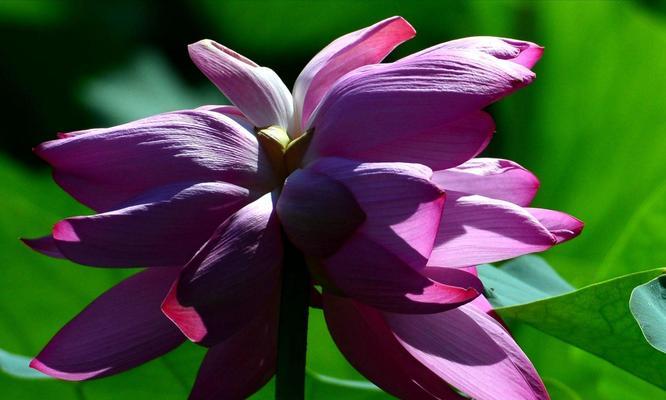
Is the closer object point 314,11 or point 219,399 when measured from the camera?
point 219,399

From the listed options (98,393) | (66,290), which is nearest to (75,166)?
(98,393)

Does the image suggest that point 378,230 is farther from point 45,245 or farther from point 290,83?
point 290,83

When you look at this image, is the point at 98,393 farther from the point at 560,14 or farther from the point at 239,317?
the point at 560,14

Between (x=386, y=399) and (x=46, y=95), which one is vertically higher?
(x=386, y=399)

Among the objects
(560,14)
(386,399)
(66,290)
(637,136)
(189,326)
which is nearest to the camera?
(189,326)

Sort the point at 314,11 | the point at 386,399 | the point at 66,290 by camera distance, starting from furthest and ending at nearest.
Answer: the point at 314,11
the point at 66,290
the point at 386,399

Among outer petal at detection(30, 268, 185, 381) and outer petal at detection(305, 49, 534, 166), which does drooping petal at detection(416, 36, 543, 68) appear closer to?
outer petal at detection(305, 49, 534, 166)

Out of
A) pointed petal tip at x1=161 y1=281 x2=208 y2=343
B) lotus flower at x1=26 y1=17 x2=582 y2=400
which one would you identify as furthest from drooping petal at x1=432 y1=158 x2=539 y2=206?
pointed petal tip at x1=161 y1=281 x2=208 y2=343
